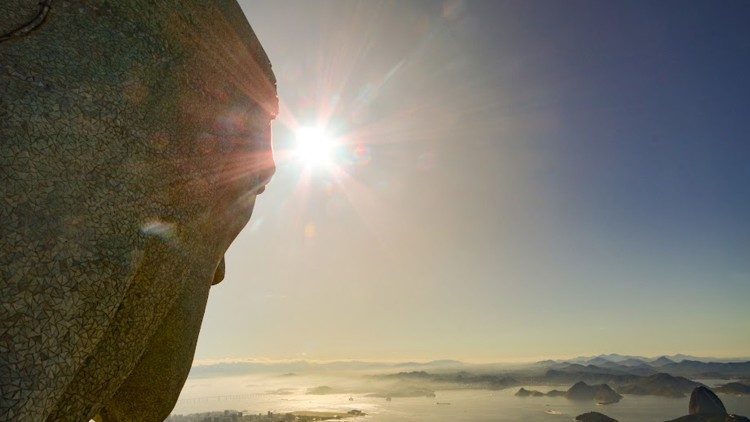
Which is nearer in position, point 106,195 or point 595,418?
point 106,195

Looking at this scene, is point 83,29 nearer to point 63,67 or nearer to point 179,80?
point 63,67

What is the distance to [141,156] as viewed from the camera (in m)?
6.27

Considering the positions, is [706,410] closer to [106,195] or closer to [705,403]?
[705,403]

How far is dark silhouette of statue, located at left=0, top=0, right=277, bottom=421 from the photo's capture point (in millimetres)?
4637

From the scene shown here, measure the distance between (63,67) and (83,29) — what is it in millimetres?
863

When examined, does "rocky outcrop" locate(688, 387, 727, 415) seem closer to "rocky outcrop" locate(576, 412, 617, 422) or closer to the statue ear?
"rocky outcrop" locate(576, 412, 617, 422)

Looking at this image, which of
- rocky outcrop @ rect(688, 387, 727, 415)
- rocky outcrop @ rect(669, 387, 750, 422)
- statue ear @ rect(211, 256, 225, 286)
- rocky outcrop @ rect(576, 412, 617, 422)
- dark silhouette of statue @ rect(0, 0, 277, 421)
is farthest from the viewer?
rocky outcrop @ rect(576, 412, 617, 422)

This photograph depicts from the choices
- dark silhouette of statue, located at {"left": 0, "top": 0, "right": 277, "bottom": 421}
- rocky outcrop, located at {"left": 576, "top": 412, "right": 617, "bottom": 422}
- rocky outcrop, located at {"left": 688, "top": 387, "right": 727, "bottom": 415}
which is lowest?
rocky outcrop, located at {"left": 576, "top": 412, "right": 617, "bottom": 422}

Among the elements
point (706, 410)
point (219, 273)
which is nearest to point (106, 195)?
point (219, 273)

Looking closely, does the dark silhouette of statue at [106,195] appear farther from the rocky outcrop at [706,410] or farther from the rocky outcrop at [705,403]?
the rocky outcrop at [705,403]

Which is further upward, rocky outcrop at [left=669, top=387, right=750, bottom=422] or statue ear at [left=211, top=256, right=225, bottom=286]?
statue ear at [left=211, top=256, right=225, bottom=286]

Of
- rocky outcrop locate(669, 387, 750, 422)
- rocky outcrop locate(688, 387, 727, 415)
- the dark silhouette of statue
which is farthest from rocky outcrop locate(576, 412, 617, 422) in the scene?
the dark silhouette of statue

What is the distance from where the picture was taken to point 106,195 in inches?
219

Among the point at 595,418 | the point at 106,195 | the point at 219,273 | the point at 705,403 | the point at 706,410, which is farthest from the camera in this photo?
the point at 595,418
